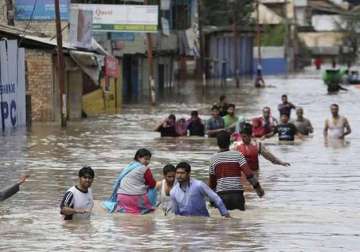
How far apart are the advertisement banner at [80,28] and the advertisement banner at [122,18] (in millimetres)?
3956

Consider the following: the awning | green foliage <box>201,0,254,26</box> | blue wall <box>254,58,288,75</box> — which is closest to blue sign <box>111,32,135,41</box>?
the awning

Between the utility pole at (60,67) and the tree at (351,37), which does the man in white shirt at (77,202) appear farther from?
the tree at (351,37)

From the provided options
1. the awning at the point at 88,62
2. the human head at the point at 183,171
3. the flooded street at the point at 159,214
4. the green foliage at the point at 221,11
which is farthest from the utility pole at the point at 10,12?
the green foliage at the point at 221,11

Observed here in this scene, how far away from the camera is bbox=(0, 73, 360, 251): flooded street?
1343 cm

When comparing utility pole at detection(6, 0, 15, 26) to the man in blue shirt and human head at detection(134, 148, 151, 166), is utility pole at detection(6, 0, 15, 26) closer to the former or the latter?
human head at detection(134, 148, 151, 166)

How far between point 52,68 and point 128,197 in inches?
915

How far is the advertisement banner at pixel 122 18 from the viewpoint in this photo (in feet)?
155

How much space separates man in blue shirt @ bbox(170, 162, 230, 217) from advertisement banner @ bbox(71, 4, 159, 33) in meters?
32.7

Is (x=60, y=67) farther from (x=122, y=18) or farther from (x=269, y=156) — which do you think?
(x=269, y=156)

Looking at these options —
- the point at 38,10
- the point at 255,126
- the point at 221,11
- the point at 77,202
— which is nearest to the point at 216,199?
the point at 77,202

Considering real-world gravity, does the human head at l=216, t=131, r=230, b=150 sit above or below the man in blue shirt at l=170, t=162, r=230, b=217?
above

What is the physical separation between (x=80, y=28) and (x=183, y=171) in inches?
1103

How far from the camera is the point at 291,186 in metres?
20.1

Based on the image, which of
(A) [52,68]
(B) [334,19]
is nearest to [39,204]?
(A) [52,68]
